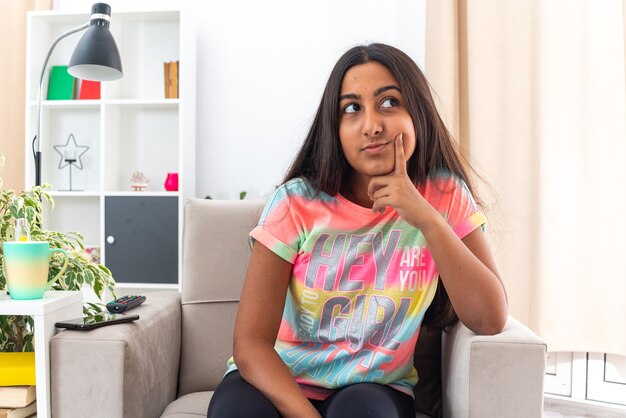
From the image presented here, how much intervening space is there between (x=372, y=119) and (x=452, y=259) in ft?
0.98

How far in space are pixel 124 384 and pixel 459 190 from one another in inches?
29.8

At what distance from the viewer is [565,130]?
2.15m

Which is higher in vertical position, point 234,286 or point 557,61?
point 557,61

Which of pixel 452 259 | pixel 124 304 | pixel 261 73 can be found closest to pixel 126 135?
pixel 261 73

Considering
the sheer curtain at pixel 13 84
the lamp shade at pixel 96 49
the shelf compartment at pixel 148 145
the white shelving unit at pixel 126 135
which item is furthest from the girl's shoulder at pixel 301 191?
the sheer curtain at pixel 13 84

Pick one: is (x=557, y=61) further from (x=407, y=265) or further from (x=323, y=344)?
(x=323, y=344)

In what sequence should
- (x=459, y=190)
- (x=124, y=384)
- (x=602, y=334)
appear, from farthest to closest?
(x=602, y=334) → (x=459, y=190) → (x=124, y=384)

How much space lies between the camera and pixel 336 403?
3.28ft

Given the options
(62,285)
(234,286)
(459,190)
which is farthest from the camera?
(234,286)

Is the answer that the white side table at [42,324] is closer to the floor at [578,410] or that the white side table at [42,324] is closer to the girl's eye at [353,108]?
the girl's eye at [353,108]

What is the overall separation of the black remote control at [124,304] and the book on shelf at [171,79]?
1.45 m

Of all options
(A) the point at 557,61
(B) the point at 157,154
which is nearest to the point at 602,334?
(A) the point at 557,61

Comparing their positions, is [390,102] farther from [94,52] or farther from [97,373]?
[94,52]

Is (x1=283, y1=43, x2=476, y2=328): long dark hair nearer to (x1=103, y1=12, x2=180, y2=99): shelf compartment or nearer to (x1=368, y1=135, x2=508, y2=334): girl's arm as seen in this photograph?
(x1=368, y1=135, x2=508, y2=334): girl's arm
